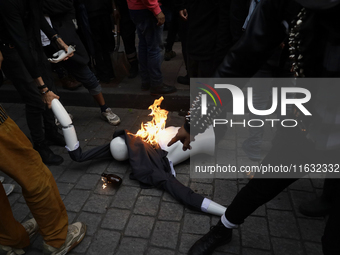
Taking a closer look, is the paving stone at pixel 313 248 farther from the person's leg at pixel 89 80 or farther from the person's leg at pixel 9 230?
the person's leg at pixel 89 80

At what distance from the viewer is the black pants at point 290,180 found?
64.5 inches

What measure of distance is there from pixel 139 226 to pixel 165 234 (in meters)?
0.28

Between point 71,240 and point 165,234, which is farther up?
point 71,240

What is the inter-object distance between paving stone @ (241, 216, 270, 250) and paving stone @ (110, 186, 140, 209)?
3.88 ft

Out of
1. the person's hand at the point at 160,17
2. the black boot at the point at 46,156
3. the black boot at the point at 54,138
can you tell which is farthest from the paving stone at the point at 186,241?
the person's hand at the point at 160,17

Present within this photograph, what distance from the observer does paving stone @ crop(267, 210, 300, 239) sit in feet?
8.37

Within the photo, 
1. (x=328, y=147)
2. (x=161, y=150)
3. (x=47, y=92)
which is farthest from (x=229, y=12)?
(x=47, y=92)

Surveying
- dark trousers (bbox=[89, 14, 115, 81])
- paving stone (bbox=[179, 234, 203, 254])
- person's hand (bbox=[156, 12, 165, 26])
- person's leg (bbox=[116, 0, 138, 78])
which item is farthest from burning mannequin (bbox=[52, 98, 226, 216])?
person's leg (bbox=[116, 0, 138, 78])

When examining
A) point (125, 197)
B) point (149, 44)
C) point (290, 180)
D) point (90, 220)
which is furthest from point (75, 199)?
point (149, 44)

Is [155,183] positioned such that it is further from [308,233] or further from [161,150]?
[308,233]

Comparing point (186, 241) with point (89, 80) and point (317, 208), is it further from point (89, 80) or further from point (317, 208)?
point (89, 80)

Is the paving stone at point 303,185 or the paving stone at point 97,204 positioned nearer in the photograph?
the paving stone at point 97,204

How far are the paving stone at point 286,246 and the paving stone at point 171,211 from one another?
900mm

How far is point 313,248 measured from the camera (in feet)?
7.89
